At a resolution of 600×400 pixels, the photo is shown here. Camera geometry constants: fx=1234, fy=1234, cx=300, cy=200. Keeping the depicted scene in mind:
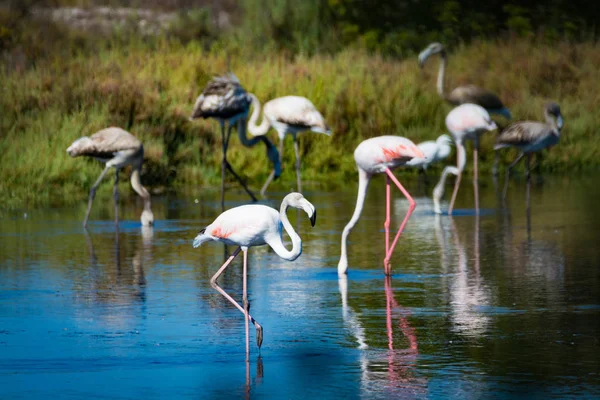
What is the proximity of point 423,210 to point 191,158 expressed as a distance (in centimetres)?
556

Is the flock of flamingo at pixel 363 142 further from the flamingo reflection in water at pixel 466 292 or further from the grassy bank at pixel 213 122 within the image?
the grassy bank at pixel 213 122

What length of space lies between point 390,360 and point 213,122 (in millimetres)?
14472

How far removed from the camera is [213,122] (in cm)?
2162

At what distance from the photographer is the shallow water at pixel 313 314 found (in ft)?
23.1

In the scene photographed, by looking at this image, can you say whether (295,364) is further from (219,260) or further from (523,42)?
(523,42)

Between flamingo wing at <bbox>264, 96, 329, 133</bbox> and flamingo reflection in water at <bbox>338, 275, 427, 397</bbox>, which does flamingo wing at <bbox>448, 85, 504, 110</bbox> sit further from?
flamingo reflection in water at <bbox>338, 275, 427, 397</bbox>

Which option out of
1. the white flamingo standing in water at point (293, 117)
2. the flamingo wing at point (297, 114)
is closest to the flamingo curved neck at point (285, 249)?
the white flamingo standing in water at point (293, 117)

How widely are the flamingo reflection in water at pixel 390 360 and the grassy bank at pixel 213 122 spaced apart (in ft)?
30.0

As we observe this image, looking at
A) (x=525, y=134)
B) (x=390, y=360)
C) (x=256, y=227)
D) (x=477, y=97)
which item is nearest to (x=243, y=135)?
(x=525, y=134)

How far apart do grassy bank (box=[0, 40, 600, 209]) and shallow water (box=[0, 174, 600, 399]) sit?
398 cm

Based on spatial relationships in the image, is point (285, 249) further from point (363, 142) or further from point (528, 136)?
point (528, 136)

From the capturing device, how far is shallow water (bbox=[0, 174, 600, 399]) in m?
7.03

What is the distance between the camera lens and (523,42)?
99.3 feet

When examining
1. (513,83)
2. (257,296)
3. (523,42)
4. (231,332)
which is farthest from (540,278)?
(523,42)
